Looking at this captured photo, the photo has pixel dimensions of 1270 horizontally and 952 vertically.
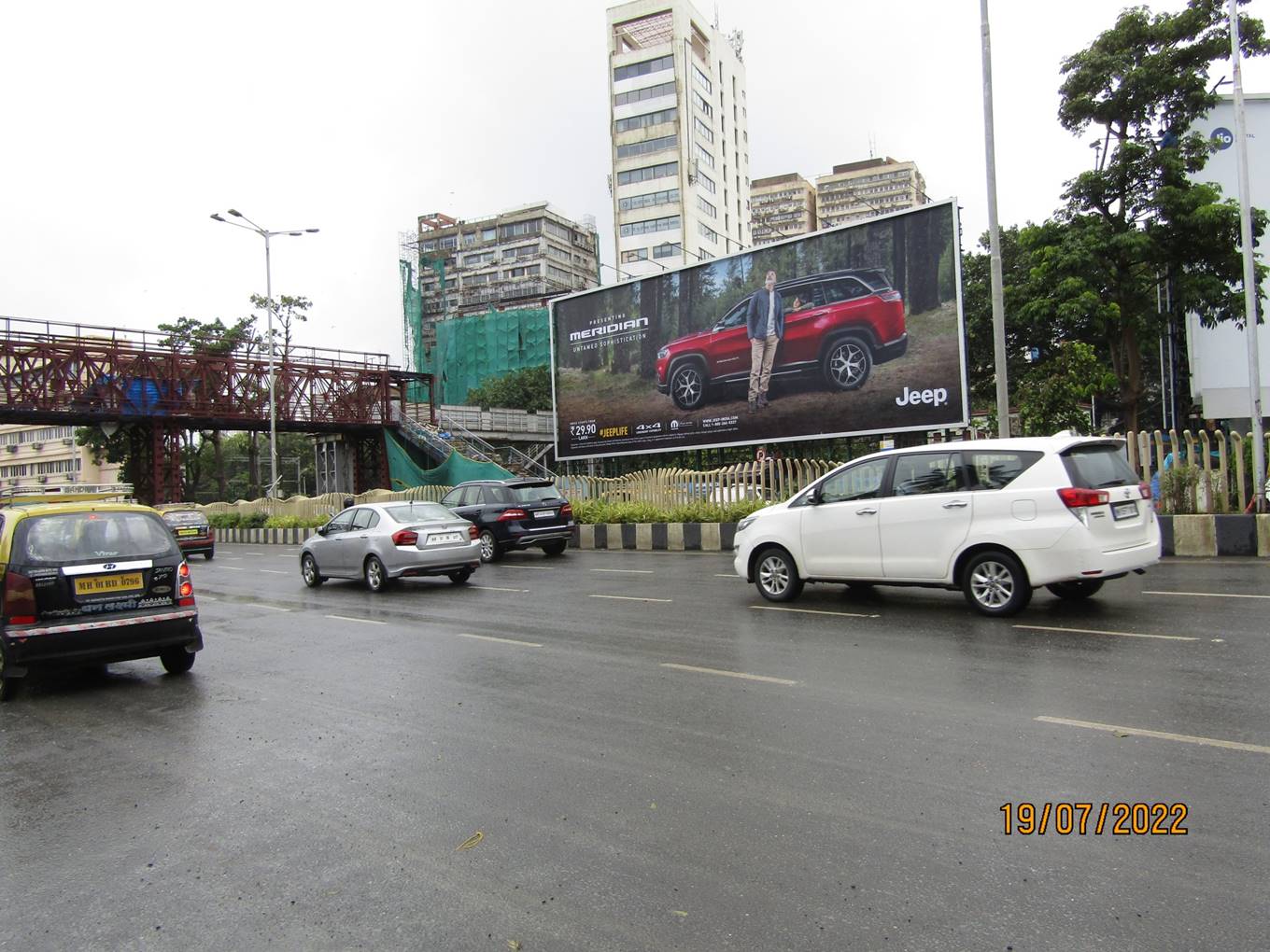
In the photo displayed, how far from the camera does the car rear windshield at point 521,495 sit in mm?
18453

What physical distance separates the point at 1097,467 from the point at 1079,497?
0.60 metres

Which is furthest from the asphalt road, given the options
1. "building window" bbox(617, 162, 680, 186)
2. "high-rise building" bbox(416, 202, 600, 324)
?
"high-rise building" bbox(416, 202, 600, 324)

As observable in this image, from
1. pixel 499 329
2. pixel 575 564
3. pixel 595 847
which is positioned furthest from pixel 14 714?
pixel 499 329

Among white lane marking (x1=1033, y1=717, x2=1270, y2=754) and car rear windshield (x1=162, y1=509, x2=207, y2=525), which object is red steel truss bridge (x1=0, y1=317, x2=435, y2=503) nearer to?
car rear windshield (x1=162, y1=509, x2=207, y2=525)

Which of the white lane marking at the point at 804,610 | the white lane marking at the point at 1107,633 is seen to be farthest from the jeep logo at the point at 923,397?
the white lane marking at the point at 1107,633

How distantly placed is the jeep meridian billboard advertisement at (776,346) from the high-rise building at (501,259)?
68346 mm

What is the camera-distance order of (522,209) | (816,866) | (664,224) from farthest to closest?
(522,209)
(664,224)
(816,866)

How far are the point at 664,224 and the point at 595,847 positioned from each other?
73.7 metres

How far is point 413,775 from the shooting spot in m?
4.75

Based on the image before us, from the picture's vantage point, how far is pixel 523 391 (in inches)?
2564

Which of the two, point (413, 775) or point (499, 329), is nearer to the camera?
point (413, 775)

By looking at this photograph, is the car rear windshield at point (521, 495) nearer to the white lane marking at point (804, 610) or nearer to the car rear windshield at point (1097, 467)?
the white lane marking at point (804, 610)

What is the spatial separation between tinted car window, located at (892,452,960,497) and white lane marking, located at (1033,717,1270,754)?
155 inches

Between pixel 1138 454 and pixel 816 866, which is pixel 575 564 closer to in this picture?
pixel 1138 454
